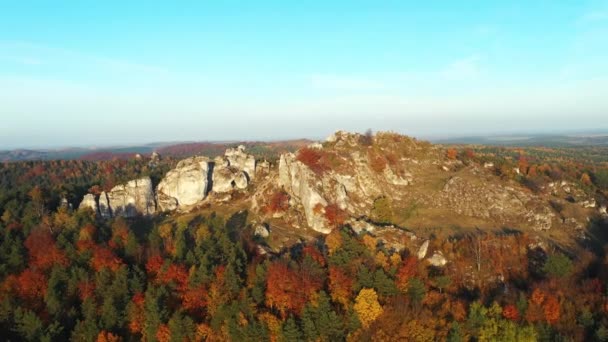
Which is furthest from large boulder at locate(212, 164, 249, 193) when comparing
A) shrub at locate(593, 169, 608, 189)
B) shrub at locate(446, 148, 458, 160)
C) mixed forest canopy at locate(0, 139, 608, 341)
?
shrub at locate(593, 169, 608, 189)

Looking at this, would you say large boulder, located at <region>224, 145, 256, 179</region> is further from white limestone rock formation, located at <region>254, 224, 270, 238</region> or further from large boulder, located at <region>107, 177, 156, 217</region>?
white limestone rock formation, located at <region>254, 224, 270, 238</region>

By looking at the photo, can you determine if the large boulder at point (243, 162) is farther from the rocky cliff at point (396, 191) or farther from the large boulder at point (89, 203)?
the large boulder at point (89, 203)

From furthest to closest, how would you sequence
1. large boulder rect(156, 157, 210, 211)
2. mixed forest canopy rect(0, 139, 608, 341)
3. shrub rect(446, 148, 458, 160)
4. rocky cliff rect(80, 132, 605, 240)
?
shrub rect(446, 148, 458, 160) < large boulder rect(156, 157, 210, 211) < rocky cliff rect(80, 132, 605, 240) < mixed forest canopy rect(0, 139, 608, 341)

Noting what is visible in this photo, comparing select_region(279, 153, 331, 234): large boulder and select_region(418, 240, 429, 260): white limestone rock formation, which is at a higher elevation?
select_region(279, 153, 331, 234): large boulder

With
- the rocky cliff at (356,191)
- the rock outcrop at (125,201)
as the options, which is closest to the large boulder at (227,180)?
the rocky cliff at (356,191)

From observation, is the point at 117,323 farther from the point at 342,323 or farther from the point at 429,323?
the point at 429,323

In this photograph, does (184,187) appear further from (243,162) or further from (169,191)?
(243,162)

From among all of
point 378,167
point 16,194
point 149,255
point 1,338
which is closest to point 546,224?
point 378,167
